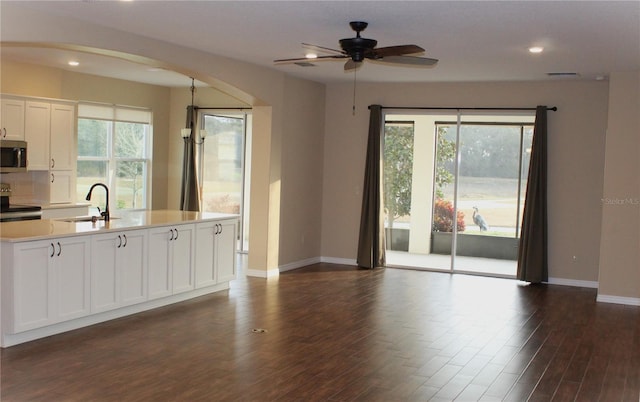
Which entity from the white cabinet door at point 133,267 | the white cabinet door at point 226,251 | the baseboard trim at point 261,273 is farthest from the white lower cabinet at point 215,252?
the baseboard trim at point 261,273

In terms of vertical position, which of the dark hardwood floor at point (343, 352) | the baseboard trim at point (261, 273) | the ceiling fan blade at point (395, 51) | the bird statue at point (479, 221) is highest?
the ceiling fan blade at point (395, 51)

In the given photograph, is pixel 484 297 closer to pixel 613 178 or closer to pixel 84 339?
pixel 613 178

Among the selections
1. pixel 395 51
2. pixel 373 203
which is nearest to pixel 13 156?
pixel 373 203

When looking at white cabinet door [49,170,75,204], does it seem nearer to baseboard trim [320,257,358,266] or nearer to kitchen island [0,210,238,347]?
kitchen island [0,210,238,347]

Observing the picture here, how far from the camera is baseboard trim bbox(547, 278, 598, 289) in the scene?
29.8 feet

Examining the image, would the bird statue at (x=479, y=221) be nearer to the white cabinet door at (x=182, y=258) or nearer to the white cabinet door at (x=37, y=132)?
the white cabinet door at (x=182, y=258)

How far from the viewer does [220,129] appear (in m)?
11.5

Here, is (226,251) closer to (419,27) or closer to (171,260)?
(171,260)

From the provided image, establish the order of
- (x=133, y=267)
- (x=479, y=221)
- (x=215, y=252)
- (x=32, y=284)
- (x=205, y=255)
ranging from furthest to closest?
(x=479, y=221) → (x=215, y=252) → (x=205, y=255) → (x=133, y=267) → (x=32, y=284)

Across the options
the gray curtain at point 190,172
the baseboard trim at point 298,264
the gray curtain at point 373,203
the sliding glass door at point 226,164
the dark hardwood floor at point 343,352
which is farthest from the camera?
the gray curtain at point 190,172

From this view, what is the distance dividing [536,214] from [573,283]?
1.08m

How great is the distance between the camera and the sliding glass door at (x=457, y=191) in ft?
31.4

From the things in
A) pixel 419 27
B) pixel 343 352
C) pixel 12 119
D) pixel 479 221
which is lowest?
pixel 343 352

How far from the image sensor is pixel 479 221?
32.1 ft
